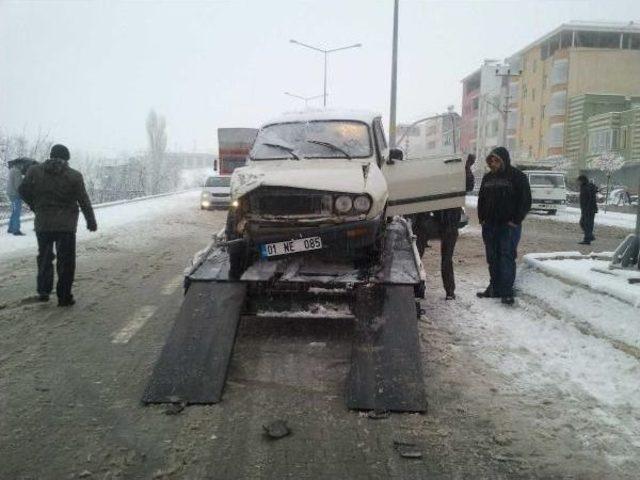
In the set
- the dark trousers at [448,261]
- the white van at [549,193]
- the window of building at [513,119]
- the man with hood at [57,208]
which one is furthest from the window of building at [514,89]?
the man with hood at [57,208]

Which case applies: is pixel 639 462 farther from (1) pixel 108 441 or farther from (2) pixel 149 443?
(1) pixel 108 441

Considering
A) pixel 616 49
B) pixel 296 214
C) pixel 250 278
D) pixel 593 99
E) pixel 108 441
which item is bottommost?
pixel 108 441

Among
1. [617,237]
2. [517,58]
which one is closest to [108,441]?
[617,237]

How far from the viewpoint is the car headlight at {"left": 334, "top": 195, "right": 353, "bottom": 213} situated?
546 centimetres

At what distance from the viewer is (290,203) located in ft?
18.1

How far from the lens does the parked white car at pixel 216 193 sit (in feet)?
81.5

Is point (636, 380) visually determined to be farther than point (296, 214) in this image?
No

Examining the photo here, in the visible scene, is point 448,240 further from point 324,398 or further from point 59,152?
point 59,152

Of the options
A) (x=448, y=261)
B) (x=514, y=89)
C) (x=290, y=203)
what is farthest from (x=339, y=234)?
(x=514, y=89)

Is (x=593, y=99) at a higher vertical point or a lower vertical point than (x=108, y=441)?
higher

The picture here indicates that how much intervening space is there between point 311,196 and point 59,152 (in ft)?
11.4

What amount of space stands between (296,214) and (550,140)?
56.2 meters

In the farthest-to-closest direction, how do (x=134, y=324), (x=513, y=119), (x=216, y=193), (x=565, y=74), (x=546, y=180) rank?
(x=513, y=119), (x=565, y=74), (x=546, y=180), (x=216, y=193), (x=134, y=324)

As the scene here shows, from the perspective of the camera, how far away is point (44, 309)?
21.6 ft
